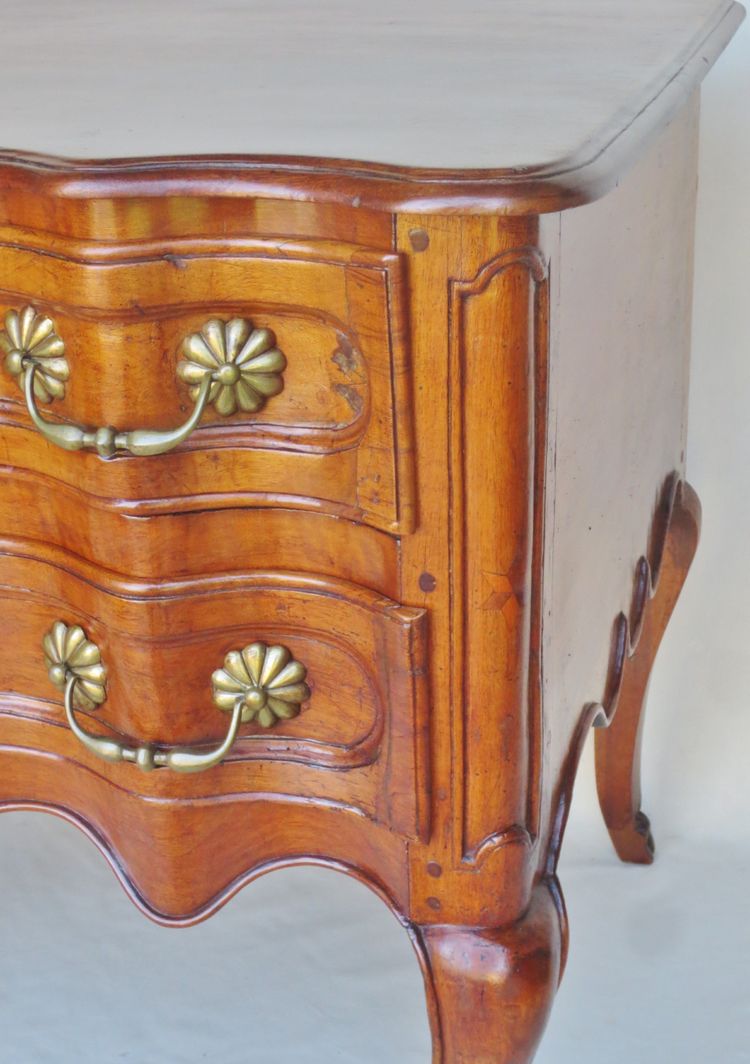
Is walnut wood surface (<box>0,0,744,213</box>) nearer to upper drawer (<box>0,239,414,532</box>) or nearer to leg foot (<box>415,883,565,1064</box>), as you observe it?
upper drawer (<box>0,239,414,532</box>)

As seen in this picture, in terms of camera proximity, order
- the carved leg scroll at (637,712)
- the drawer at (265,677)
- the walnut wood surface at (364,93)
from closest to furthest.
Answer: the walnut wood surface at (364,93) < the drawer at (265,677) < the carved leg scroll at (637,712)

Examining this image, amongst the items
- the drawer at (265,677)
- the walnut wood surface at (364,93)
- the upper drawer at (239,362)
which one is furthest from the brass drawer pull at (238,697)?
the walnut wood surface at (364,93)

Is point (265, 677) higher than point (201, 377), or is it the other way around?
point (201, 377)

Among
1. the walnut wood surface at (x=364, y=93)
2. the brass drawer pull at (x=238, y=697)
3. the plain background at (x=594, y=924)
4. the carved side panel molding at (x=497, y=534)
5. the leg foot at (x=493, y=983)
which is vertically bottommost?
the plain background at (x=594, y=924)

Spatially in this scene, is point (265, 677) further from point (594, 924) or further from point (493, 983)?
point (594, 924)

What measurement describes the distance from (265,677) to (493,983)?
0.22 m

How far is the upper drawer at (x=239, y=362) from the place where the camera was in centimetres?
76

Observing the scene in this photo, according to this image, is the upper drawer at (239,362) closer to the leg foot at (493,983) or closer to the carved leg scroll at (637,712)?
the leg foot at (493,983)

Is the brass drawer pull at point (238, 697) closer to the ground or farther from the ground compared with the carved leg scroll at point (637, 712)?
farther from the ground

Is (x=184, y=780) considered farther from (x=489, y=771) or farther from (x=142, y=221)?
(x=142, y=221)

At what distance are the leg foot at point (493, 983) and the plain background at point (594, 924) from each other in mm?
483

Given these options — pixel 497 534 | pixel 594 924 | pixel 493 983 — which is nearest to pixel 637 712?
pixel 594 924

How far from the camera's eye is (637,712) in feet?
4.91

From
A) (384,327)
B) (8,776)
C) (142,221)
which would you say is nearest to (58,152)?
(142,221)
